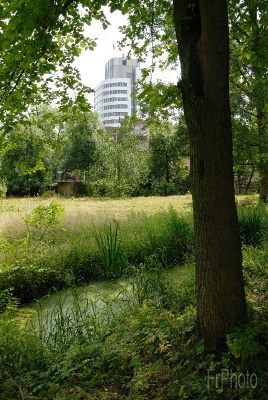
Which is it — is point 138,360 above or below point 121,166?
below

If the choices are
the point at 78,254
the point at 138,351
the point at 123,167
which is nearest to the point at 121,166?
the point at 123,167

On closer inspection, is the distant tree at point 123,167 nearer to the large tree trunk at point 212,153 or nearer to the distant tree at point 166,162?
the distant tree at point 166,162

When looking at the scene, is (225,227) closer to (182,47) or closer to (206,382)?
(206,382)

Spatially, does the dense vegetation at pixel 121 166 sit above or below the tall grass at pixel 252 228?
above

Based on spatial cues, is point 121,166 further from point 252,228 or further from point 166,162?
point 252,228

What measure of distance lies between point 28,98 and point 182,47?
192 centimetres

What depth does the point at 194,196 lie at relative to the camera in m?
2.35

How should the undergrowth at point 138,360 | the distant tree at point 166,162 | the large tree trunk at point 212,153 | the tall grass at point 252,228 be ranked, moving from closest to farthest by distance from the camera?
the undergrowth at point 138,360 < the large tree trunk at point 212,153 < the tall grass at point 252,228 < the distant tree at point 166,162

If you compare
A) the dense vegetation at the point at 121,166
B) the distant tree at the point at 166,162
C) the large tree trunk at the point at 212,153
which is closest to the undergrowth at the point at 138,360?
the large tree trunk at the point at 212,153

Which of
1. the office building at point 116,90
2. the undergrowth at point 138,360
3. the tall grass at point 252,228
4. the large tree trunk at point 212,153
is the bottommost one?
the undergrowth at point 138,360

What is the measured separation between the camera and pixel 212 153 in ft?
7.30

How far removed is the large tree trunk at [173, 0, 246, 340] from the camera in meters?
2.21

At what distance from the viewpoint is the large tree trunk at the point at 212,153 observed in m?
2.21

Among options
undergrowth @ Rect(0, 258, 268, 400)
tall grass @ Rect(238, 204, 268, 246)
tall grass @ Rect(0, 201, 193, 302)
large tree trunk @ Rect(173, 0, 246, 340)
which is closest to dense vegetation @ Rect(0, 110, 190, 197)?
tall grass @ Rect(238, 204, 268, 246)
